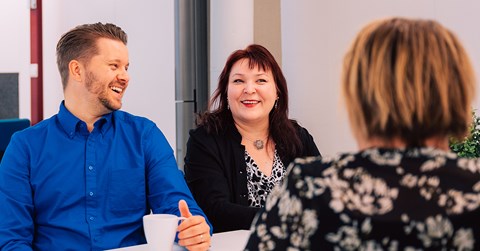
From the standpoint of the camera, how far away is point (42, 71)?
492cm

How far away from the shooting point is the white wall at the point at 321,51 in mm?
3551

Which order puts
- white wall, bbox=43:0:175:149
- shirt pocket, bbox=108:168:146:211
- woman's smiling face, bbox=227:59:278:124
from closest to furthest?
shirt pocket, bbox=108:168:146:211 → woman's smiling face, bbox=227:59:278:124 → white wall, bbox=43:0:175:149

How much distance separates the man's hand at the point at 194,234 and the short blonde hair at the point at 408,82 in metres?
0.84

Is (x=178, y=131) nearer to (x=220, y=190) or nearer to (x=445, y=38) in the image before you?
(x=220, y=190)

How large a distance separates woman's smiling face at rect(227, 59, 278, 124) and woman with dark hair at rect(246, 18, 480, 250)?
1.63m

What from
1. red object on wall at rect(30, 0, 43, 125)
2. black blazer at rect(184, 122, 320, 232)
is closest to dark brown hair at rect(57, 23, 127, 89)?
black blazer at rect(184, 122, 320, 232)

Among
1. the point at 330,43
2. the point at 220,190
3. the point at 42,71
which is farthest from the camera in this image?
the point at 42,71

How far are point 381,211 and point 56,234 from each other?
132cm

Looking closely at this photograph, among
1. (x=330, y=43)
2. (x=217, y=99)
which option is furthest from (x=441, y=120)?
(x=330, y=43)

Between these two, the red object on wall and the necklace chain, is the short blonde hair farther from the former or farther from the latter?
the red object on wall

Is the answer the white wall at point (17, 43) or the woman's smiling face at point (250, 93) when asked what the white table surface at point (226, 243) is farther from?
the white wall at point (17, 43)

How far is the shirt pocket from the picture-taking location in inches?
81.8

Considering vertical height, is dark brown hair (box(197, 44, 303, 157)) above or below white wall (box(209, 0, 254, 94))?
below

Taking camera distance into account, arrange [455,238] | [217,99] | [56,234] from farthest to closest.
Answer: [217,99] → [56,234] → [455,238]
